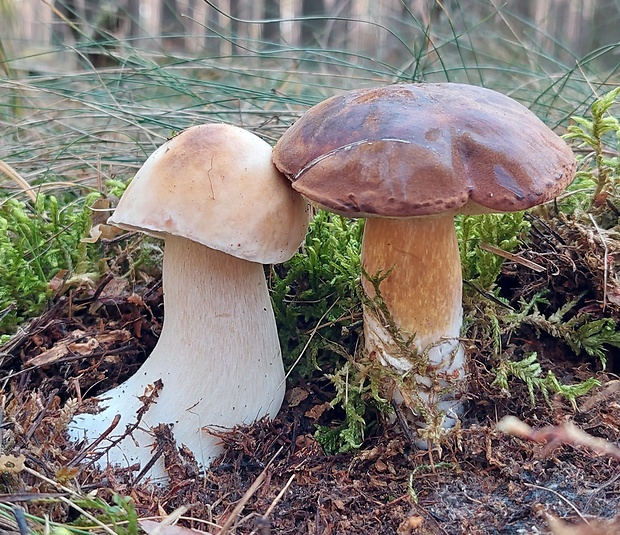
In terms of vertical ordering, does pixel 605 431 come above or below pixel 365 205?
below

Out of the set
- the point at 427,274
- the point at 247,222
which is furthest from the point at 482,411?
the point at 247,222

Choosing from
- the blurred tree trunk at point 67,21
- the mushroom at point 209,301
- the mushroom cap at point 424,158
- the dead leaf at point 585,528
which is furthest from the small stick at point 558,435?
the blurred tree trunk at point 67,21

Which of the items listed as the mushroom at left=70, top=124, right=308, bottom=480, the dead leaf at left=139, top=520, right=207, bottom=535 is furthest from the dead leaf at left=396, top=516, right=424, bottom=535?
the mushroom at left=70, top=124, right=308, bottom=480

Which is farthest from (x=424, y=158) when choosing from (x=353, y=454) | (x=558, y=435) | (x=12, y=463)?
(x=12, y=463)

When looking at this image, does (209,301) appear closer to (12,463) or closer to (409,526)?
(12,463)

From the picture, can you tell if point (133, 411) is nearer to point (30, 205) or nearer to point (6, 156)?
point (30, 205)

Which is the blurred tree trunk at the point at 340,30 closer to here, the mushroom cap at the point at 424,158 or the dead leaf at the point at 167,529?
the mushroom cap at the point at 424,158

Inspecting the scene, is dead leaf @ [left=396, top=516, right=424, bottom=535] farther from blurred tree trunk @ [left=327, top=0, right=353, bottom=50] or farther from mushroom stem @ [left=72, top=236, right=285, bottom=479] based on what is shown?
blurred tree trunk @ [left=327, top=0, right=353, bottom=50]
